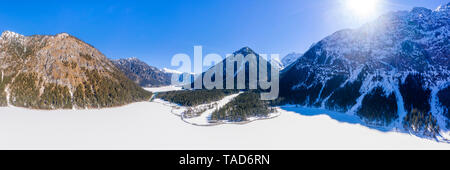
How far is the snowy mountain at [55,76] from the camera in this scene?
89188 millimetres

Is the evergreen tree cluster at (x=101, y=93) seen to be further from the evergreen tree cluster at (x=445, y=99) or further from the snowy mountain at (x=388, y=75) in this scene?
the evergreen tree cluster at (x=445, y=99)

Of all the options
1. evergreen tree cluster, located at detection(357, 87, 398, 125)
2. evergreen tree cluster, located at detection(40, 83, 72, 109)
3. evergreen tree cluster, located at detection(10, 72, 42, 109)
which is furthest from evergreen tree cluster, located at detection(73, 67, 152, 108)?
evergreen tree cluster, located at detection(357, 87, 398, 125)

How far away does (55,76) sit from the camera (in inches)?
3925

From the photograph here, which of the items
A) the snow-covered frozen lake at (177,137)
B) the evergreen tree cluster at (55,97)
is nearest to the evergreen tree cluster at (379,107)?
the snow-covered frozen lake at (177,137)

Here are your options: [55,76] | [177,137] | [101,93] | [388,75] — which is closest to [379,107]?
[388,75]

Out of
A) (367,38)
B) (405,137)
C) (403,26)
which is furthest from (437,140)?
(403,26)

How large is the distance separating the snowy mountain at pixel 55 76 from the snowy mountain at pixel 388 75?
142 metres

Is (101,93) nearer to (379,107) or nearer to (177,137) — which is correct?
(177,137)

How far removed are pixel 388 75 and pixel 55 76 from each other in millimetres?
222617

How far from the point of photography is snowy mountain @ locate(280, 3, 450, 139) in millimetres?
82688

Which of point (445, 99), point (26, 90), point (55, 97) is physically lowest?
point (55, 97)

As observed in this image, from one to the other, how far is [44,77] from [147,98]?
6590 centimetres

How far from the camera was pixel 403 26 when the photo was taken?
142 m

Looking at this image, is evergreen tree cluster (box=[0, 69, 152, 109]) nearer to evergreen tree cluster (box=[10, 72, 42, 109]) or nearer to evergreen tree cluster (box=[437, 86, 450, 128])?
evergreen tree cluster (box=[10, 72, 42, 109])
